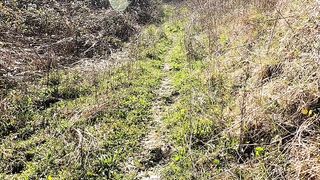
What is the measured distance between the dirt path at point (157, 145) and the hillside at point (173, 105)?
0.05ft

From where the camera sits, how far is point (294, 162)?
3.28 metres

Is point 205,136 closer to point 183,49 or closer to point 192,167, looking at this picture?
point 192,167

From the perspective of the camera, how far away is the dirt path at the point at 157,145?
154 inches

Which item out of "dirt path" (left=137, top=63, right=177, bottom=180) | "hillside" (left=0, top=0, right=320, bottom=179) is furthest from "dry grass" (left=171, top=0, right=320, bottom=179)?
"dirt path" (left=137, top=63, right=177, bottom=180)

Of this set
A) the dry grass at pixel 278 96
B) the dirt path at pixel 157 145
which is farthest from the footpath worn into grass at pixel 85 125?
the dry grass at pixel 278 96

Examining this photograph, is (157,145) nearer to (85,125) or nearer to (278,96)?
(85,125)

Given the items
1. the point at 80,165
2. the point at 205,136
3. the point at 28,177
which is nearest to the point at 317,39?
the point at 205,136

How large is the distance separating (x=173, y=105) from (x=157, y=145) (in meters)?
1.22

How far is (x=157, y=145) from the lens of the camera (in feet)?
14.2

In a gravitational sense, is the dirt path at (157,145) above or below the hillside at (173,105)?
below

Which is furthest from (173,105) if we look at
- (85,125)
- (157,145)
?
(85,125)

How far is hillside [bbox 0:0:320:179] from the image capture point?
12.4 feet

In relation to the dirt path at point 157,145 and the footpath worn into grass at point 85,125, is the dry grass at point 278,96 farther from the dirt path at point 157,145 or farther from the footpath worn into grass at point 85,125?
the footpath worn into grass at point 85,125

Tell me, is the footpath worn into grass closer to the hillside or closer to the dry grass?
the hillside
